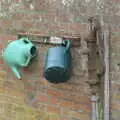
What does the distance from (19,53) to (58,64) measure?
424mm

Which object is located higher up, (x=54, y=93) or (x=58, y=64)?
(x=58, y=64)

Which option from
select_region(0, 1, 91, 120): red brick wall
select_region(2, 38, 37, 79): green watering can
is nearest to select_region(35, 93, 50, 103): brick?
select_region(0, 1, 91, 120): red brick wall

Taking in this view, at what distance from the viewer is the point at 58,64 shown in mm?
2871

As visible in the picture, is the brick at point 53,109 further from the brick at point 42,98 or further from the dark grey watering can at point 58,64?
the dark grey watering can at point 58,64

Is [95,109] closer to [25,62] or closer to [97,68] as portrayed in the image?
[97,68]

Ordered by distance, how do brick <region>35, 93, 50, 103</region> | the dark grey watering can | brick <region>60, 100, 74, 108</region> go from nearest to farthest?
the dark grey watering can < brick <region>60, 100, 74, 108</region> < brick <region>35, 93, 50, 103</region>

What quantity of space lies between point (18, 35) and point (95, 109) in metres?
1.02

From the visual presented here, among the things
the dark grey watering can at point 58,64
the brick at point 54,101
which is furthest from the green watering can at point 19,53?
the brick at point 54,101

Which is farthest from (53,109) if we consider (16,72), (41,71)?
(16,72)

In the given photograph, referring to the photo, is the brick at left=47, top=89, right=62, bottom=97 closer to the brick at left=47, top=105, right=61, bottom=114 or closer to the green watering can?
the brick at left=47, top=105, right=61, bottom=114

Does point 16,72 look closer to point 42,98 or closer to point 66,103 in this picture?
point 42,98

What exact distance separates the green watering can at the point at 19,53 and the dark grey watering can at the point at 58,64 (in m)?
0.21

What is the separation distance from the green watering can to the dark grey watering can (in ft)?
0.70

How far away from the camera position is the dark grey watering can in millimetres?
2869
